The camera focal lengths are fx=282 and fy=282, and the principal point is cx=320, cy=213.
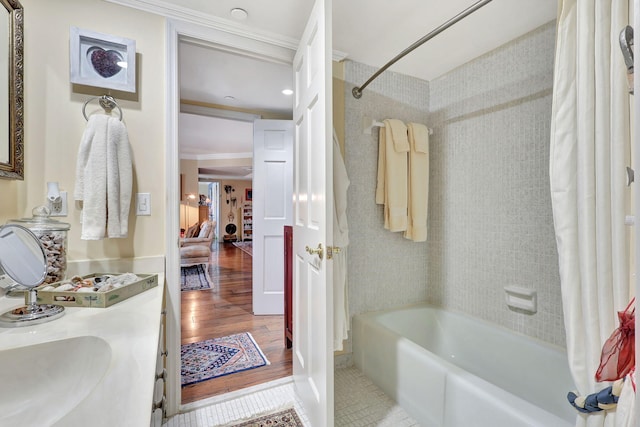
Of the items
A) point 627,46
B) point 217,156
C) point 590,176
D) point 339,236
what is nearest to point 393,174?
point 339,236

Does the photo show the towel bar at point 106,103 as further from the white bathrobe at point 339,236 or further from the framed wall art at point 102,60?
the white bathrobe at point 339,236

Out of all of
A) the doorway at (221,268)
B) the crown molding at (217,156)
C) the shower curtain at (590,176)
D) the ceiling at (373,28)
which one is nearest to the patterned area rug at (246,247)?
the doorway at (221,268)

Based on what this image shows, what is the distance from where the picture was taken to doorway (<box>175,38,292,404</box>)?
6.38ft

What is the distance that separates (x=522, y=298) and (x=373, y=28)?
1870 mm

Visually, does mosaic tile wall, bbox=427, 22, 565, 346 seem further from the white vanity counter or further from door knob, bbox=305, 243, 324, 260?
the white vanity counter

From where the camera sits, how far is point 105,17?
4.71 ft

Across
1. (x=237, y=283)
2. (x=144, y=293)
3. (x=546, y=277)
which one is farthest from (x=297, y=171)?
(x=237, y=283)

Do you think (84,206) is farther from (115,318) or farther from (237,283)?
(237,283)

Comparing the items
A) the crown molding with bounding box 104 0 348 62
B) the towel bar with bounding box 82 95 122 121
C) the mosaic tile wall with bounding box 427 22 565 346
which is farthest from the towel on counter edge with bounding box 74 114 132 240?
the mosaic tile wall with bounding box 427 22 565 346

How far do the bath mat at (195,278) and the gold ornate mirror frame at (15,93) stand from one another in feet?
9.67

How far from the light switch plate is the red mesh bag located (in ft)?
6.21

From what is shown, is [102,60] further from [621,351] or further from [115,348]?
[621,351]

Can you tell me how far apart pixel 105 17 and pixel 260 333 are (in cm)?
247

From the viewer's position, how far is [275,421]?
5.00 feet
